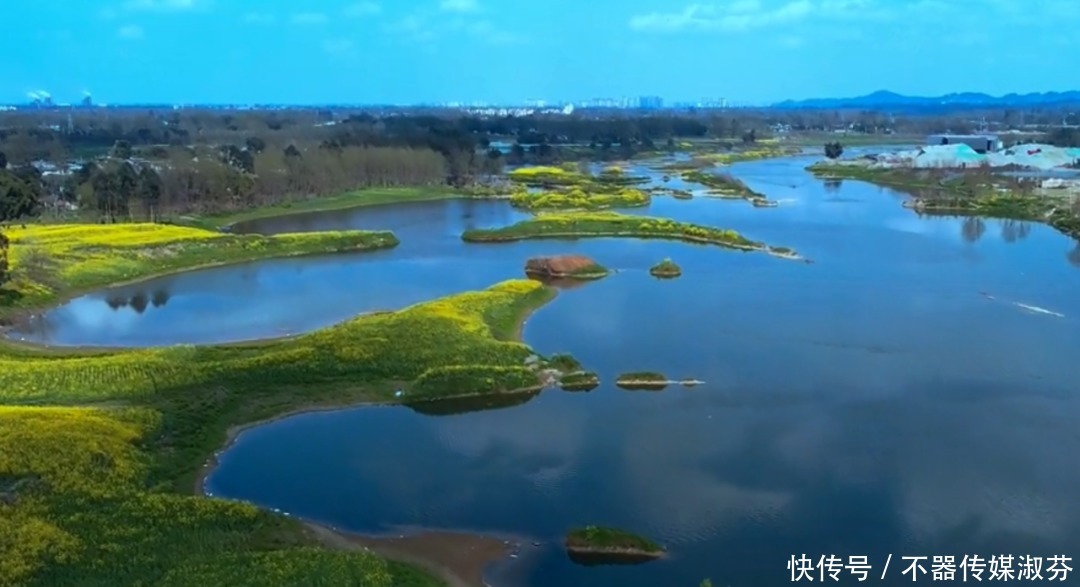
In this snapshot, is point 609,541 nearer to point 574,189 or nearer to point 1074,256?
point 1074,256

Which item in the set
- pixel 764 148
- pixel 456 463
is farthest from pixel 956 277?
pixel 764 148

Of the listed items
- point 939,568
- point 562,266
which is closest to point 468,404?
point 939,568

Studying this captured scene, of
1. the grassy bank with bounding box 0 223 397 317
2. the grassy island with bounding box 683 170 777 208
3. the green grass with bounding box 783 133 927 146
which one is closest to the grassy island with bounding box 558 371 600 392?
the grassy bank with bounding box 0 223 397 317

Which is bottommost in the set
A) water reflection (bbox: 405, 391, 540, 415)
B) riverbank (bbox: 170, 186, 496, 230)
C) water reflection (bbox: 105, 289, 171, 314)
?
water reflection (bbox: 405, 391, 540, 415)

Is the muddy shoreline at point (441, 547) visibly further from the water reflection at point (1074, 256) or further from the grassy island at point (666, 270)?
the water reflection at point (1074, 256)

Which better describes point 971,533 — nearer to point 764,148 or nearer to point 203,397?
point 203,397

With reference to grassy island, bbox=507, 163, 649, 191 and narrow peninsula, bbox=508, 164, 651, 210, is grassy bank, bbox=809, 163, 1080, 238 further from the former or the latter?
grassy island, bbox=507, 163, 649, 191

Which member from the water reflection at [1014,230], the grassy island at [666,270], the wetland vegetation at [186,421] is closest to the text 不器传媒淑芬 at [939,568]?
the wetland vegetation at [186,421]
